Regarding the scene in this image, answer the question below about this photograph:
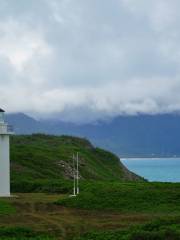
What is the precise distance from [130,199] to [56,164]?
3936 centimetres

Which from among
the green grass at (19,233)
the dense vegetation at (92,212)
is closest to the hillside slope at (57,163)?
the dense vegetation at (92,212)

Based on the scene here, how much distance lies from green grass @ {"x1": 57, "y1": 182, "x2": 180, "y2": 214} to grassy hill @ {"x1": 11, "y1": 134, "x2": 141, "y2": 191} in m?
17.5

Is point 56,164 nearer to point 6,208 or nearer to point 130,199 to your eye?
point 130,199

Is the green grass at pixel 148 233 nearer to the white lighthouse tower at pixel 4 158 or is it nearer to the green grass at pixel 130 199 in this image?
the green grass at pixel 130 199

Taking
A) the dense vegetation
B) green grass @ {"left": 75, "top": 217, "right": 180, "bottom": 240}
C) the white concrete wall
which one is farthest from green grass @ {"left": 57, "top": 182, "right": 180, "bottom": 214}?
the white concrete wall

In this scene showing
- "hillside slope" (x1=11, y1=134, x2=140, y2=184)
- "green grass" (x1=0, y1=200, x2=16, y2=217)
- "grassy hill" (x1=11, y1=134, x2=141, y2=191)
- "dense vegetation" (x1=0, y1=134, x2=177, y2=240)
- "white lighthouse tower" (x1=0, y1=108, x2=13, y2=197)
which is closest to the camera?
"dense vegetation" (x1=0, y1=134, x2=177, y2=240)

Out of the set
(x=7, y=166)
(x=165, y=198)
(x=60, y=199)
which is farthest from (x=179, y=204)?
(x=7, y=166)

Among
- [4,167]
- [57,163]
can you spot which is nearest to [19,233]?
[4,167]

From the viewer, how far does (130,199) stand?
4550cm

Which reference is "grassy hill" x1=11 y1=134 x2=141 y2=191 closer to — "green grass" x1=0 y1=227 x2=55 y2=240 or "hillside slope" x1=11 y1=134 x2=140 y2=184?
"hillside slope" x1=11 y1=134 x2=140 y2=184

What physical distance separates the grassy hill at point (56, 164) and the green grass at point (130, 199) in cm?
1753

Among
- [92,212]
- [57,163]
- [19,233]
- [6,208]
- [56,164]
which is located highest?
[57,163]

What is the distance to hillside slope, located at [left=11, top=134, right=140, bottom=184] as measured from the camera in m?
76.5

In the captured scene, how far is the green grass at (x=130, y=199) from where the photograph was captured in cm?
4303
